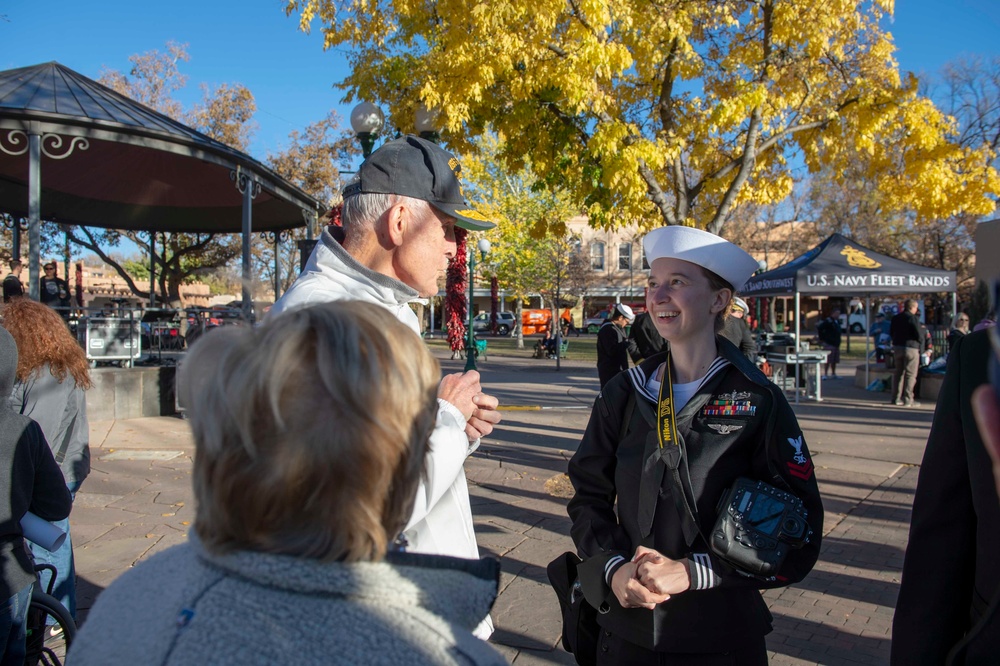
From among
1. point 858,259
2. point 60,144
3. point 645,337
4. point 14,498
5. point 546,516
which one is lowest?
point 546,516

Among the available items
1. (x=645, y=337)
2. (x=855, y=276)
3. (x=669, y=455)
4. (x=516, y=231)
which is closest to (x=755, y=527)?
(x=669, y=455)

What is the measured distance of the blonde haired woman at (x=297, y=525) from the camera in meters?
0.88

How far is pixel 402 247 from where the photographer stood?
191 centimetres

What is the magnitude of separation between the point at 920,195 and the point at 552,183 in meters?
4.17

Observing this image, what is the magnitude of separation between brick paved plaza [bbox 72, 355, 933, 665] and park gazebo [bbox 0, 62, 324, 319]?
2650mm

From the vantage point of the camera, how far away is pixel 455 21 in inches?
251

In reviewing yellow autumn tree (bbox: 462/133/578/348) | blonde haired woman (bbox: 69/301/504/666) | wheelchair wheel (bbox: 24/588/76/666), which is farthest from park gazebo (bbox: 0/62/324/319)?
yellow autumn tree (bbox: 462/133/578/348)

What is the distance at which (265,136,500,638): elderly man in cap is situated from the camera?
1708 millimetres

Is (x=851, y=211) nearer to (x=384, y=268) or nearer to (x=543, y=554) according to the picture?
(x=543, y=554)

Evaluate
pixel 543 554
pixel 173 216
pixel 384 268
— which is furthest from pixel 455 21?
pixel 173 216

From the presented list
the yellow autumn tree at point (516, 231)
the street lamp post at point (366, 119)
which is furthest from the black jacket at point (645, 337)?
the yellow autumn tree at point (516, 231)

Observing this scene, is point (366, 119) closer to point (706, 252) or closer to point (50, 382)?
point (50, 382)

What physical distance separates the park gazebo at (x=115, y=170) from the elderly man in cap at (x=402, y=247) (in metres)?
6.79

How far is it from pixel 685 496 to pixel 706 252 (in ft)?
2.66
